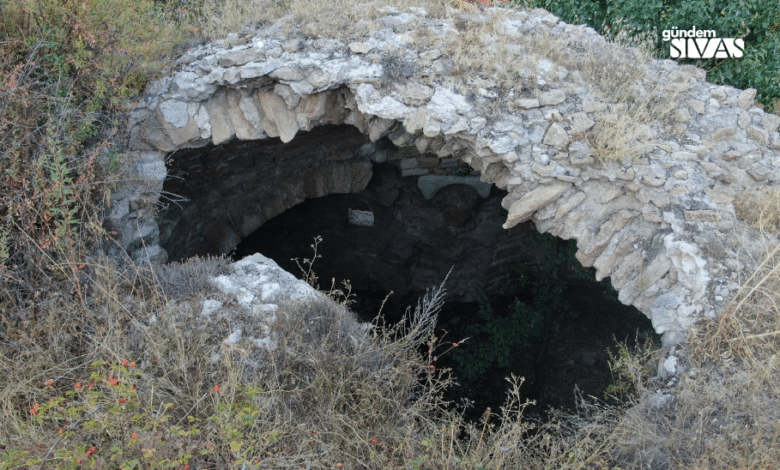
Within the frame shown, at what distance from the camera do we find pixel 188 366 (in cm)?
248

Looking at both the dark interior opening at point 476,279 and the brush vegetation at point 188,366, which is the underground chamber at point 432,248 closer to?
the dark interior opening at point 476,279

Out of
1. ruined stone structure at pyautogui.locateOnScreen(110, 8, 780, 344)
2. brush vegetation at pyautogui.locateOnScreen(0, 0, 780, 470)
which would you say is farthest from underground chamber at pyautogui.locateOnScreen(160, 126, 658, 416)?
brush vegetation at pyautogui.locateOnScreen(0, 0, 780, 470)

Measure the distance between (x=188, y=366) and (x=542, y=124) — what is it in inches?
103

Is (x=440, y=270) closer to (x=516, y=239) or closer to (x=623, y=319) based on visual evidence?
(x=516, y=239)

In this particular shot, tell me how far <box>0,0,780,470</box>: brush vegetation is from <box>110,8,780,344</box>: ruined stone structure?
0.21 meters

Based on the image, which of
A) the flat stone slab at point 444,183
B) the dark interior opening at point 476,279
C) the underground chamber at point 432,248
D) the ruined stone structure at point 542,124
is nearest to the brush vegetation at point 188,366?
the ruined stone structure at point 542,124

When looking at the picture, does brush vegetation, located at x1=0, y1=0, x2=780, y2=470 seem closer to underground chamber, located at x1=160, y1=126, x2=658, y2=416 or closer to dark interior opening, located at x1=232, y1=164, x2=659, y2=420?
underground chamber, located at x1=160, y1=126, x2=658, y2=416

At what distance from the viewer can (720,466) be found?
7.22ft

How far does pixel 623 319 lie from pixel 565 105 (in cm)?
337

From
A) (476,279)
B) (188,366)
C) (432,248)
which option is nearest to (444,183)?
(432,248)

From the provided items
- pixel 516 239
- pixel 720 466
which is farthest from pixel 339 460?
pixel 516 239

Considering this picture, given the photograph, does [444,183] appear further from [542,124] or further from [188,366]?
[188,366]

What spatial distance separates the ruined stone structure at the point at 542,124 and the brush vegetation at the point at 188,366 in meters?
0.21

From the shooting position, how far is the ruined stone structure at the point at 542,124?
3145mm
